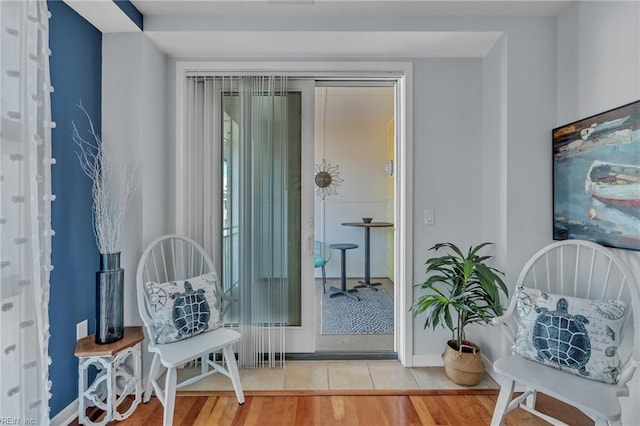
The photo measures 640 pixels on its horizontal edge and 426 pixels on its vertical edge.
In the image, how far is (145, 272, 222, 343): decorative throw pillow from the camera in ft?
6.05

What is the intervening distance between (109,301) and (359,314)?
99.4 inches

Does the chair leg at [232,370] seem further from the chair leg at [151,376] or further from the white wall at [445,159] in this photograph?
the white wall at [445,159]

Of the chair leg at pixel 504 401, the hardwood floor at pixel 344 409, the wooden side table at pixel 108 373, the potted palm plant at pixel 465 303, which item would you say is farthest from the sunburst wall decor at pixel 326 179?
the chair leg at pixel 504 401

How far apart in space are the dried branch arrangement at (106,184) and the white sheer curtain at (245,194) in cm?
45

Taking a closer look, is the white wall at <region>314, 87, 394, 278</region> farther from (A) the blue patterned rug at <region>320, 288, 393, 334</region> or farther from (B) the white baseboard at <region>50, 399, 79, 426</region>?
(B) the white baseboard at <region>50, 399, 79, 426</region>

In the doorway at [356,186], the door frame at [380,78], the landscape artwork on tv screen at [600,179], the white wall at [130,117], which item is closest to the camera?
the landscape artwork on tv screen at [600,179]

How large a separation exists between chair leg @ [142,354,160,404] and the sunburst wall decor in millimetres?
3585

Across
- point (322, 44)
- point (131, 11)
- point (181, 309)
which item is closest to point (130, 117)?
point (131, 11)

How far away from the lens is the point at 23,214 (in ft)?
4.15

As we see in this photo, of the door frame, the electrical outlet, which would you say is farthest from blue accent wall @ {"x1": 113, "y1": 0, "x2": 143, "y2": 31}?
the electrical outlet

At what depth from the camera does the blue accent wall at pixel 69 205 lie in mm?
1714

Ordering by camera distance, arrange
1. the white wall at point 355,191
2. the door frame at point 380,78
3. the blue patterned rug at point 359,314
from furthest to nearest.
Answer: the white wall at point 355,191
the blue patterned rug at point 359,314
the door frame at point 380,78

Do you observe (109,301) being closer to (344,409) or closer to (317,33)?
(344,409)

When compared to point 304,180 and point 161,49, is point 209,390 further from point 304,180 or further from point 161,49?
point 161,49
